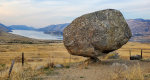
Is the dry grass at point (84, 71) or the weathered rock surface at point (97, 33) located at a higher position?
the weathered rock surface at point (97, 33)

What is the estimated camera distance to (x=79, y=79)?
9828 millimetres

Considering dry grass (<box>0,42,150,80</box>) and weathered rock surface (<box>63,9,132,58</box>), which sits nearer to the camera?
dry grass (<box>0,42,150,80</box>)

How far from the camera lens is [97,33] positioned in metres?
13.4

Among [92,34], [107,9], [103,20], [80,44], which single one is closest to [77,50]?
[80,44]

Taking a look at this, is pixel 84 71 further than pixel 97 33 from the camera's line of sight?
No

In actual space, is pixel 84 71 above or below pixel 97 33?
below

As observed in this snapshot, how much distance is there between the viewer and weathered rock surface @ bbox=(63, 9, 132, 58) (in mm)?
13406

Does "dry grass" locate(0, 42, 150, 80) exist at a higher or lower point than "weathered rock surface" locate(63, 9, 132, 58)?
lower

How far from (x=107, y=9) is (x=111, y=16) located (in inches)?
A: 28.3

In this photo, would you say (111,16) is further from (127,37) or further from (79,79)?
(79,79)

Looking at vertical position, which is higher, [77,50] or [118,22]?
[118,22]

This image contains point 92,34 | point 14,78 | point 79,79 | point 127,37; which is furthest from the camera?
point 127,37

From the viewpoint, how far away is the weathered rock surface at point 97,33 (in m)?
13.4

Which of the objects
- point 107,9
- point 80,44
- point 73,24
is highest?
point 107,9
